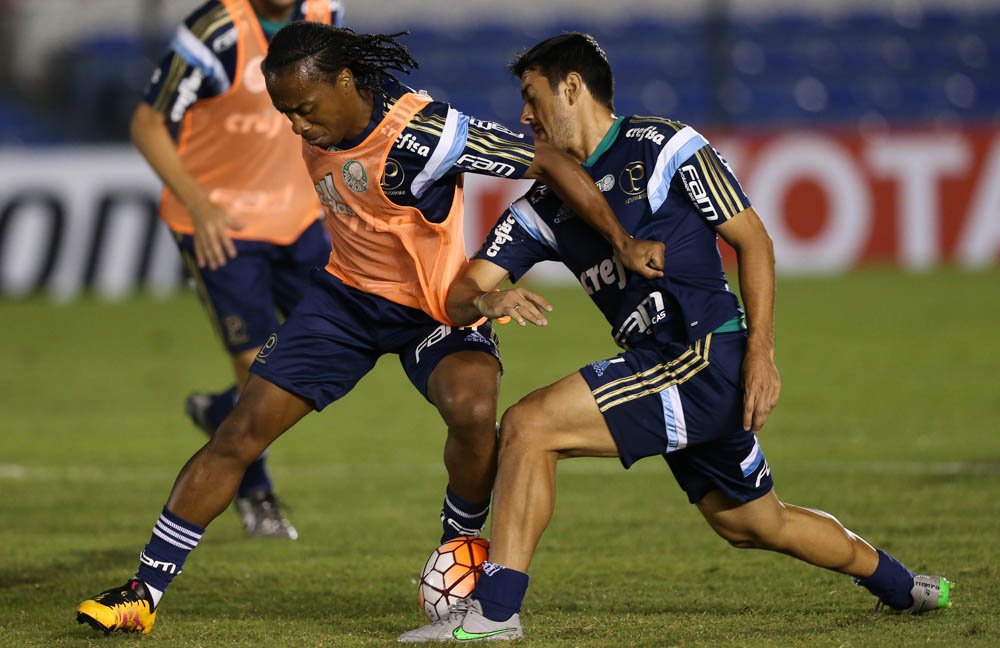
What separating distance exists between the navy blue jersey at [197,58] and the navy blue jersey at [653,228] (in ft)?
7.32

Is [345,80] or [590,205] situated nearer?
[590,205]

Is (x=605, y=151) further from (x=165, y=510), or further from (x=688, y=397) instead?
(x=165, y=510)

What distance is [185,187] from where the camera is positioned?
270 inches

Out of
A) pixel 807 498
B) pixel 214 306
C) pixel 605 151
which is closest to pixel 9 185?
pixel 214 306

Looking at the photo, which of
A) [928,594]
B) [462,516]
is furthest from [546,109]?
[928,594]

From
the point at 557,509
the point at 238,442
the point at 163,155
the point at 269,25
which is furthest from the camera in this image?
the point at 557,509

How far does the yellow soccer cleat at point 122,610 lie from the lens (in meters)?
4.98

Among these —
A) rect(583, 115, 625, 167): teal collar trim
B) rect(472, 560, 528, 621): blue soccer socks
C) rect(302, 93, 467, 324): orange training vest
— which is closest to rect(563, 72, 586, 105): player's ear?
rect(583, 115, 625, 167): teal collar trim

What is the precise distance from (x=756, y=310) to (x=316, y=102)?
165 centimetres

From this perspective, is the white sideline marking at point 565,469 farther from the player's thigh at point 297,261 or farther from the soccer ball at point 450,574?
the soccer ball at point 450,574

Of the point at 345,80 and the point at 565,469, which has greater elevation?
the point at 345,80

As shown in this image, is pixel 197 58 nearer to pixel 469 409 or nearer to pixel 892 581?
pixel 469 409

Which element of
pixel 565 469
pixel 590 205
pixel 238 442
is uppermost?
pixel 590 205

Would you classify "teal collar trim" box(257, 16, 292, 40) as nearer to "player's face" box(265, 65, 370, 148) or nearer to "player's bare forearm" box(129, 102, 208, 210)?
"player's bare forearm" box(129, 102, 208, 210)
